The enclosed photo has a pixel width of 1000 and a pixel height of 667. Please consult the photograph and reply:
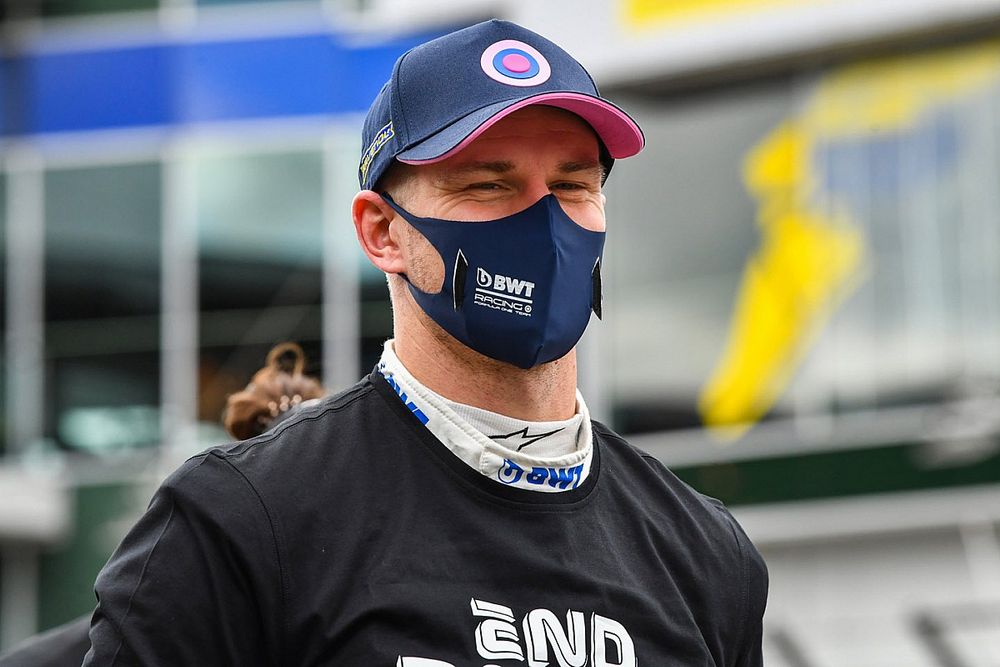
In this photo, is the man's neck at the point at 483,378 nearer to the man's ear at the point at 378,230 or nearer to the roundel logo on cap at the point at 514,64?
the man's ear at the point at 378,230

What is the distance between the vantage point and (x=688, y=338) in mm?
15242

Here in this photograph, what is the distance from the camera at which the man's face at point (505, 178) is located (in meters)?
2.93

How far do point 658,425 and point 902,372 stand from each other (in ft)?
6.93

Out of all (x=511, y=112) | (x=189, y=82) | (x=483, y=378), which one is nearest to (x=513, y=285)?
(x=483, y=378)

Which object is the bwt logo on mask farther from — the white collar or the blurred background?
the blurred background

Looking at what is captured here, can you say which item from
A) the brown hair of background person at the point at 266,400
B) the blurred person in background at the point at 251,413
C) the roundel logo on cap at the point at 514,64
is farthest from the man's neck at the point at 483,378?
the brown hair of background person at the point at 266,400

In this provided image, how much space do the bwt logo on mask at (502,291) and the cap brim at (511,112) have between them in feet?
0.65

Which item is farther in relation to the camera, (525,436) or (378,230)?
(378,230)

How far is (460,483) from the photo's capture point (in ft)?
9.48

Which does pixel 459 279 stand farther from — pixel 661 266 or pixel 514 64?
pixel 661 266

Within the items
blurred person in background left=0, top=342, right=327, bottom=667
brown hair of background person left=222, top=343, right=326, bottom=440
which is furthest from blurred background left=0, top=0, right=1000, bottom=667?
brown hair of background person left=222, top=343, right=326, bottom=440

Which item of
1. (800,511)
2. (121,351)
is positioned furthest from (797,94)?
(121,351)

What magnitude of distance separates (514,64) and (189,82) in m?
15.5

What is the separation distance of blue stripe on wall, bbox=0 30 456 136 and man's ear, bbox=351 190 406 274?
14211mm
